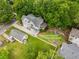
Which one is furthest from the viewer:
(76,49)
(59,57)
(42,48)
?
(42,48)

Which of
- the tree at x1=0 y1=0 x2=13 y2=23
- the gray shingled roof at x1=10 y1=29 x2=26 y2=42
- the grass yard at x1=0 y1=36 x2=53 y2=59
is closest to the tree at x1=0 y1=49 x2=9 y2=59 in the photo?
the grass yard at x1=0 y1=36 x2=53 y2=59

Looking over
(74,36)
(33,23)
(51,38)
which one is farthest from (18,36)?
(74,36)

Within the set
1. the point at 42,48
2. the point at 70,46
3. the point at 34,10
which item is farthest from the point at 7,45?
the point at 70,46

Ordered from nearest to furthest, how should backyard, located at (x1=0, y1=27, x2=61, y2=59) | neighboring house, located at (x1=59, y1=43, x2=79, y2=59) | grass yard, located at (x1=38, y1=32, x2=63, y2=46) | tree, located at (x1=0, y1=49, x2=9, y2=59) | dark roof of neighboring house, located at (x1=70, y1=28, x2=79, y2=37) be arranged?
backyard, located at (x1=0, y1=27, x2=61, y2=59), neighboring house, located at (x1=59, y1=43, x2=79, y2=59), tree, located at (x1=0, y1=49, x2=9, y2=59), dark roof of neighboring house, located at (x1=70, y1=28, x2=79, y2=37), grass yard, located at (x1=38, y1=32, x2=63, y2=46)

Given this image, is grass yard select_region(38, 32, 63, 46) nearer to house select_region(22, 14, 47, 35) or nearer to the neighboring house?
house select_region(22, 14, 47, 35)

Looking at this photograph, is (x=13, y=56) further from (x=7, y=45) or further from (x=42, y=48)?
(x=42, y=48)

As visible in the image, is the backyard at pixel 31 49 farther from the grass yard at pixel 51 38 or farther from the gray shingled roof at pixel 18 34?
the gray shingled roof at pixel 18 34
